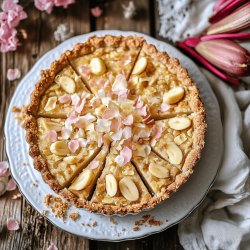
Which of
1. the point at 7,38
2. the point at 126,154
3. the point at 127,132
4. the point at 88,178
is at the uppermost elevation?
the point at 7,38

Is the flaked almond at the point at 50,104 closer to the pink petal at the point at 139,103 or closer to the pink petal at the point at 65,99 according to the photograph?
the pink petal at the point at 65,99

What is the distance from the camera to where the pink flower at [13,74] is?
2.88 meters

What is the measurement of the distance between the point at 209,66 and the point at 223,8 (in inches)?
12.9

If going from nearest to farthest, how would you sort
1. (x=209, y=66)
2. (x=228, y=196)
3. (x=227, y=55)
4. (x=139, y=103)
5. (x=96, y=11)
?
(x=139, y=103)
(x=228, y=196)
(x=227, y=55)
(x=209, y=66)
(x=96, y=11)

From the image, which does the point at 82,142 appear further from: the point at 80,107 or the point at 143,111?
the point at 143,111

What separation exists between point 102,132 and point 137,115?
187 mm

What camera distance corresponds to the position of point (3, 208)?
8.77 feet

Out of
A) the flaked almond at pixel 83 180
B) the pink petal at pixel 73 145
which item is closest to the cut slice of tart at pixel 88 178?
the flaked almond at pixel 83 180

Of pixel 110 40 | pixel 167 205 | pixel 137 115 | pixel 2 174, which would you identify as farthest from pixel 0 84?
pixel 167 205

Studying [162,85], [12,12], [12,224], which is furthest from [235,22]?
[12,224]

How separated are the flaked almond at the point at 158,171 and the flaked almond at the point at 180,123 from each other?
8.4 inches

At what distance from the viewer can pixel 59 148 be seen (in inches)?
96.0

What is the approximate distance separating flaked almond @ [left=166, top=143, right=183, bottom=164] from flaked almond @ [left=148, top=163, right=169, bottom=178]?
59mm

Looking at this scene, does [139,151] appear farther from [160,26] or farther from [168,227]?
[160,26]
